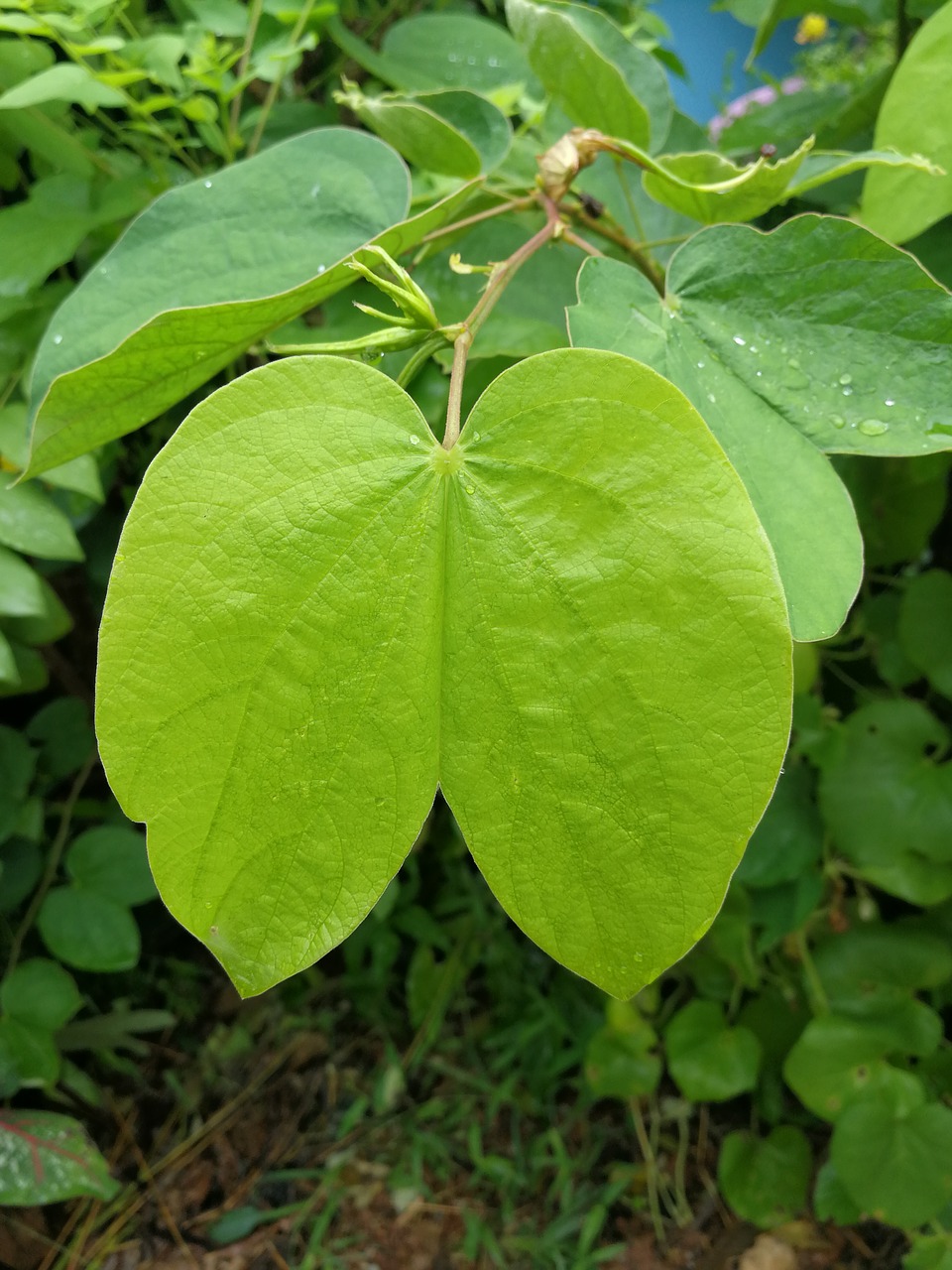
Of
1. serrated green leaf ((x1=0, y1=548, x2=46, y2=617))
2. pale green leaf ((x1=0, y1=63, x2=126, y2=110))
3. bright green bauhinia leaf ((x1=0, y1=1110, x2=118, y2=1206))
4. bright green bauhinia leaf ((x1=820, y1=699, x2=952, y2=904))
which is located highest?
pale green leaf ((x1=0, y1=63, x2=126, y2=110))

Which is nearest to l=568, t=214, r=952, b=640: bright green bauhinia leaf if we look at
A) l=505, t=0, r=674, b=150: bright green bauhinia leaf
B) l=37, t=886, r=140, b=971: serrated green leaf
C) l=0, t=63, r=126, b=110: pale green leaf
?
l=505, t=0, r=674, b=150: bright green bauhinia leaf

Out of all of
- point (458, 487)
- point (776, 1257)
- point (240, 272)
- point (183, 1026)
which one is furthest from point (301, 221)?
point (776, 1257)

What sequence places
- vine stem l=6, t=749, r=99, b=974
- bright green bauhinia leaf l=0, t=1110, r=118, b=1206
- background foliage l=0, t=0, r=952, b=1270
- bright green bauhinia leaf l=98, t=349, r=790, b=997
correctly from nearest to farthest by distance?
bright green bauhinia leaf l=98, t=349, r=790, b=997
background foliage l=0, t=0, r=952, b=1270
bright green bauhinia leaf l=0, t=1110, r=118, b=1206
vine stem l=6, t=749, r=99, b=974

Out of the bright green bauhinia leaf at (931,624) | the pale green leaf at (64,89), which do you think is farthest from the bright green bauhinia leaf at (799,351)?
the bright green bauhinia leaf at (931,624)

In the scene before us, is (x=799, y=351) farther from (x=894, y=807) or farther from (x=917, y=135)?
(x=894, y=807)

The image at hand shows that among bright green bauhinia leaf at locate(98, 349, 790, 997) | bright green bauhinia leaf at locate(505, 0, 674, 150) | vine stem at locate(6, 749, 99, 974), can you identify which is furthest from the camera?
vine stem at locate(6, 749, 99, 974)

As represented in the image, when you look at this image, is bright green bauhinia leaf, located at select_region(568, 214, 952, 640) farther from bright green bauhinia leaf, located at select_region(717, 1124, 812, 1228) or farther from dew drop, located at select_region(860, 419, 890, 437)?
bright green bauhinia leaf, located at select_region(717, 1124, 812, 1228)
